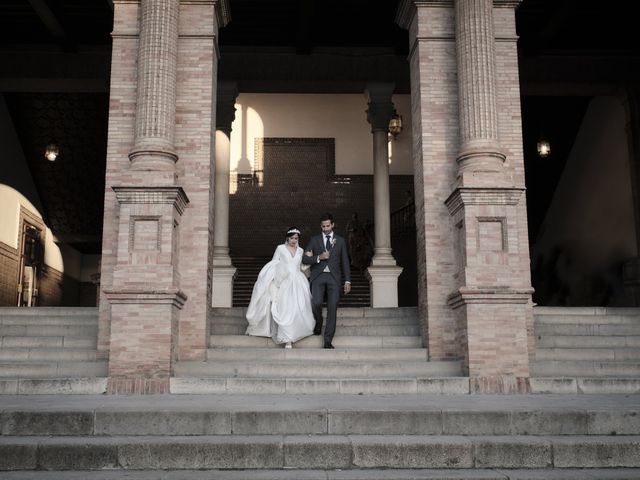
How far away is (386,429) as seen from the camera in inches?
236

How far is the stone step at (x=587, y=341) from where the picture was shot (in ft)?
33.6

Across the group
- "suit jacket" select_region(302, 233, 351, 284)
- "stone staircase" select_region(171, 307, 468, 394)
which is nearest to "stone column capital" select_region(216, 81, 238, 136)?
"stone staircase" select_region(171, 307, 468, 394)

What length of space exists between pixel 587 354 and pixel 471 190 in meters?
2.89

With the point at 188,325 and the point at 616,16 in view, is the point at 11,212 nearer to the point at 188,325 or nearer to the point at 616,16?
the point at 188,325

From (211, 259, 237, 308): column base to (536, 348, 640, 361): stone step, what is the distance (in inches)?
284

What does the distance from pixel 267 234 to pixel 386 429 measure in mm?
15843

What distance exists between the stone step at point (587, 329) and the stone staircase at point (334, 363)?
1861 mm

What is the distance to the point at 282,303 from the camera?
33.3 ft

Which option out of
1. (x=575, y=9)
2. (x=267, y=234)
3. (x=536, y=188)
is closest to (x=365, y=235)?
(x=267, y=234)

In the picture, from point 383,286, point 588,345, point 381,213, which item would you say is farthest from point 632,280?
point 588,345

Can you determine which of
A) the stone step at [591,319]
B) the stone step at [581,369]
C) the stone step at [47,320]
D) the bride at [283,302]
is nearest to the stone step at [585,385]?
the stone step at [581,369]

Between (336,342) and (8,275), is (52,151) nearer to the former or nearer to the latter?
(8,275)

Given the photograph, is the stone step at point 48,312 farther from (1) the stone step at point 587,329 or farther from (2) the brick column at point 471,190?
(1) the stone step at point 587,329

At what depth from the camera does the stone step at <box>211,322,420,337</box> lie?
10.6m
